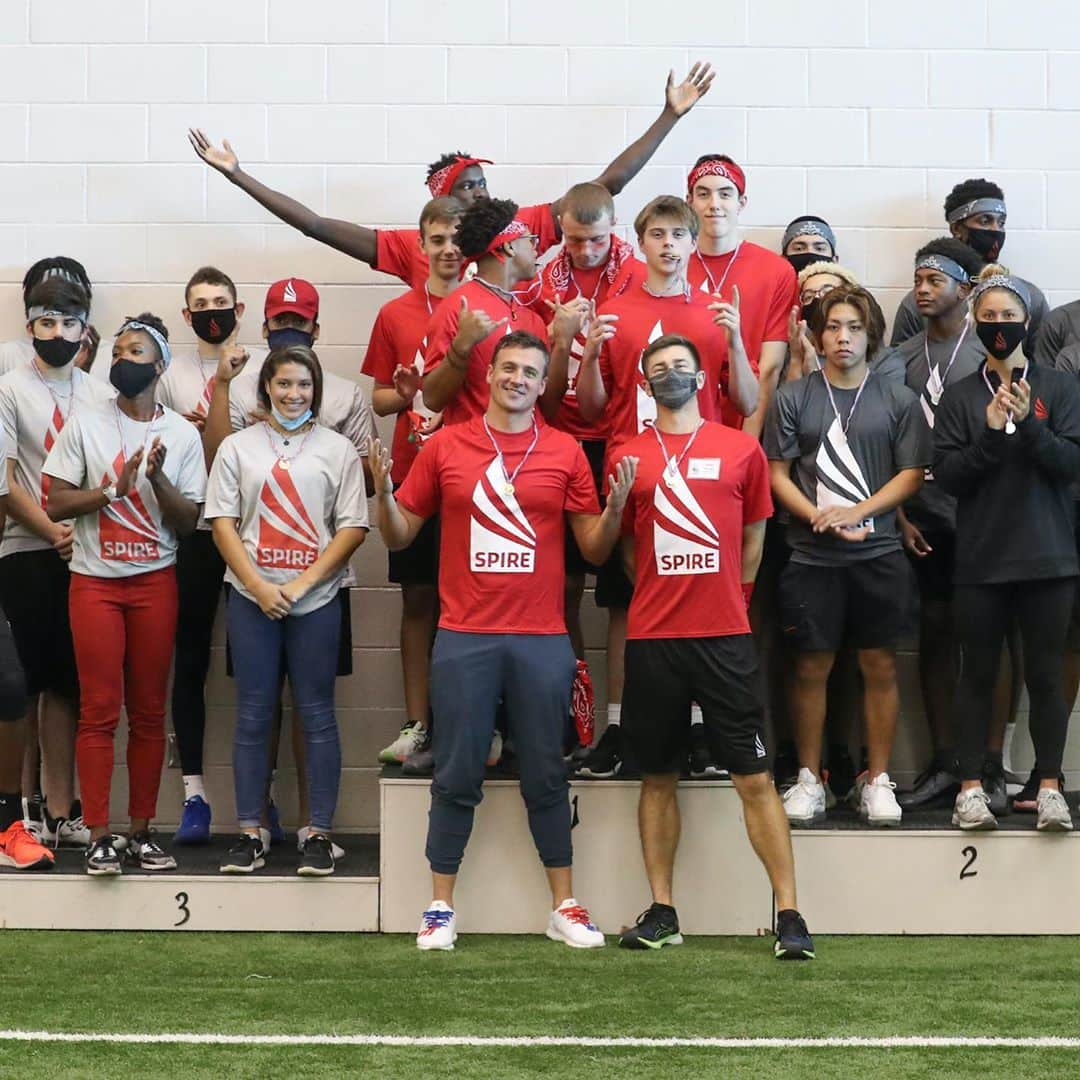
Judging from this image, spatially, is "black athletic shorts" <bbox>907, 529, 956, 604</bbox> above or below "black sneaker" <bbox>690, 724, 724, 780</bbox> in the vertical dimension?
above

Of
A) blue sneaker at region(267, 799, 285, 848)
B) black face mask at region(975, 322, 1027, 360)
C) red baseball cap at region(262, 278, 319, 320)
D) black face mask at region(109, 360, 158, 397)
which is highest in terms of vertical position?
red baseball cap at region(262, 278, 319, 320)

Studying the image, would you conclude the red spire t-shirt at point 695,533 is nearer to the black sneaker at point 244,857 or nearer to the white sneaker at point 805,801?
the white sneaker at point 805,801

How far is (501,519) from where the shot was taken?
181 inches

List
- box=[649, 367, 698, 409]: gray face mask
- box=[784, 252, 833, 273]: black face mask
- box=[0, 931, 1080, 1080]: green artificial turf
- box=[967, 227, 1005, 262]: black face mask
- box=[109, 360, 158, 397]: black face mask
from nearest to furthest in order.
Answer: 1. box=[0, 931, 1080, 1080]: green artificial turf
2. box=[649, 367, 698, 409]: gray face mask
3. box=[109, 360, 158, 397]: black face mask
4. box=[784, 252, 833, 273]: black face mask
5. box=[967, 227, 1005, 262]: black face mask

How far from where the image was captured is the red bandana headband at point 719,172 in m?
5.24

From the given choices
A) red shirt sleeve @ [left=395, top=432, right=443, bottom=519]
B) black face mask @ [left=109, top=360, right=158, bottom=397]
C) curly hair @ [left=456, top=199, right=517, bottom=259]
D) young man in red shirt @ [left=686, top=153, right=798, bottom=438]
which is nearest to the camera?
red shirt sleeve @ [left=395, top=432, right=443, bottom=519]

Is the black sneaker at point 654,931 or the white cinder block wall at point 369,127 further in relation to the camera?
the white cinder block wall at point 369,127

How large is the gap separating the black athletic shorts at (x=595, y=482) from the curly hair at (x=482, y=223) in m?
0.66

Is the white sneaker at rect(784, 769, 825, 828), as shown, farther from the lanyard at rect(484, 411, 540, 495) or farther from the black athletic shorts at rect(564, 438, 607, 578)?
the lanyard at rect(484, 411, 540, 495)

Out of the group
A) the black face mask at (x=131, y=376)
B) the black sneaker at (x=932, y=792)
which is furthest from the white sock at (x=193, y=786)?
the black sneaker at (x=932, y=792)

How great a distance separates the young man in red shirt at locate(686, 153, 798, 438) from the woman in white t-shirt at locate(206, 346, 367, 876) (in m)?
1.22

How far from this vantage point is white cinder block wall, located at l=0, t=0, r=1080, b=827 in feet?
19.6

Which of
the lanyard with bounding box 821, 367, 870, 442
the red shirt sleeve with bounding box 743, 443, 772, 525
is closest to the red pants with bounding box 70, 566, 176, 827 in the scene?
the red shirt sleeve with bounding box 743, 443, 772, 525

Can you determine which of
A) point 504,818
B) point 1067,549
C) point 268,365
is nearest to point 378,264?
point 268,365
